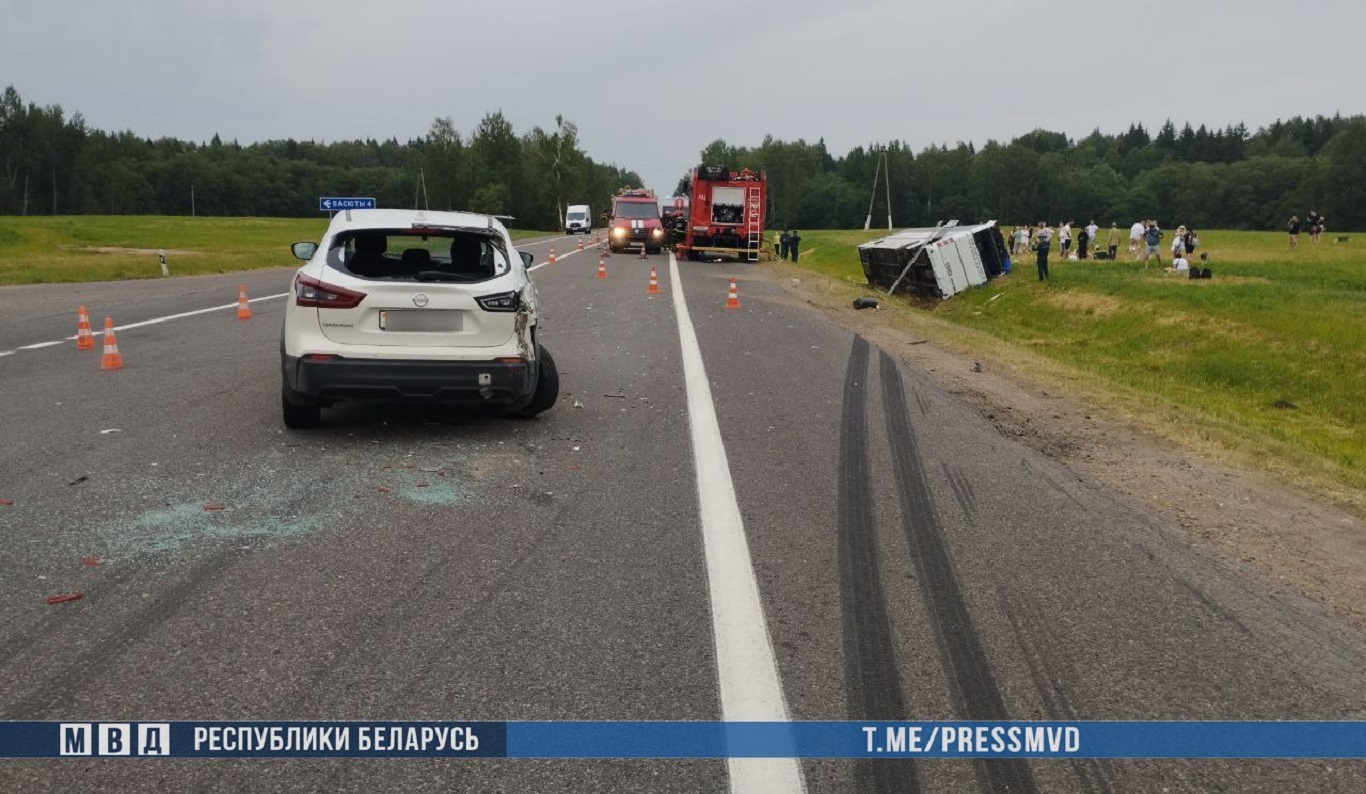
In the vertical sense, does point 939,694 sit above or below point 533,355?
below

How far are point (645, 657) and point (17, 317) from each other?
1644 centimetres

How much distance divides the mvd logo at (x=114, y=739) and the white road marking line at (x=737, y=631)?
1763 millimetres

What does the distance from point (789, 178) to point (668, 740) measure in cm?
17141

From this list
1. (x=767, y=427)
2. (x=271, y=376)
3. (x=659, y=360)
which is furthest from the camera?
(x=659, y=360)

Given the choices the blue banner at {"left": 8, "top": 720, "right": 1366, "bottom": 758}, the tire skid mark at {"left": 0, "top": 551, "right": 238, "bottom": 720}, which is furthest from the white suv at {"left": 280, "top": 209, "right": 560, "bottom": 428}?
the blue banner at {"left": 8, "top": 720, "right": 1366, "bottom": 758}

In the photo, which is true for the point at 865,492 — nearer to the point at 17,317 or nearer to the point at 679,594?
the point at 679,594

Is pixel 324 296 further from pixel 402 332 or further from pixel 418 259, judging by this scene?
pixel 418 259

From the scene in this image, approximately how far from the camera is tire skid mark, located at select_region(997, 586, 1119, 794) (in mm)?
3279

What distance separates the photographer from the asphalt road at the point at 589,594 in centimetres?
348

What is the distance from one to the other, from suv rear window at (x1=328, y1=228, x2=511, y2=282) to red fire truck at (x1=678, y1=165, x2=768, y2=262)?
29358mm

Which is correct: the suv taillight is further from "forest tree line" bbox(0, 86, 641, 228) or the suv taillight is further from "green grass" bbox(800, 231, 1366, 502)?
"forest tree line" bbox(0, 86, 641, 228)

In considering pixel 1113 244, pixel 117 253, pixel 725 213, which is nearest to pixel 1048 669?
pixel 725 213

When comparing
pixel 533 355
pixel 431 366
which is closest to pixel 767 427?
pixel 533 355

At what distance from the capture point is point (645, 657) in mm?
4000
